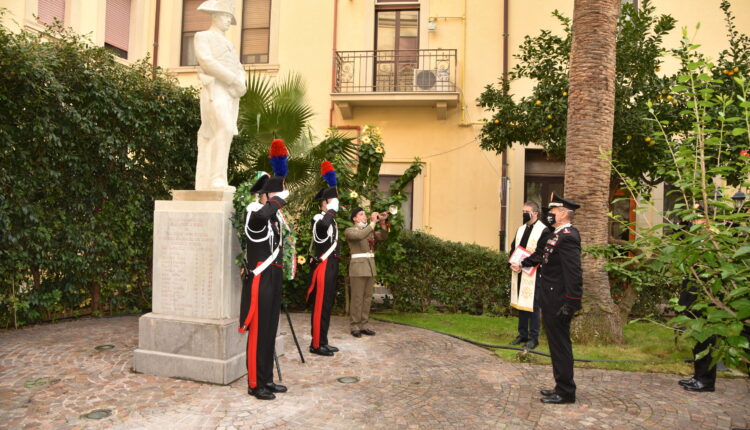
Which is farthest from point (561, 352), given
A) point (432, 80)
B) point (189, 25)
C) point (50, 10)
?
point (189, 25)

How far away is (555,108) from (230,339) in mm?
6952

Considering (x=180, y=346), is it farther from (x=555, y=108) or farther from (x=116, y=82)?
(x=555, y=108)

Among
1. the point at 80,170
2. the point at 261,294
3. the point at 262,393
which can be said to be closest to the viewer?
the point at 262,393

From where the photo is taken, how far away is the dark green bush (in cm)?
691

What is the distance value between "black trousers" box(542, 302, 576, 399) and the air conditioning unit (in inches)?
358

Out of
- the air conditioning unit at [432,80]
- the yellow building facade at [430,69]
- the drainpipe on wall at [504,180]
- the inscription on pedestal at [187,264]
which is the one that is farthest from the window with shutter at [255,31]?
the inscription on pedestal at [187,264]

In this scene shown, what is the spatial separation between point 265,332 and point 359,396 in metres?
1.07

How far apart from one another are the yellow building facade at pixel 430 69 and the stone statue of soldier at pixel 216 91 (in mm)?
7609

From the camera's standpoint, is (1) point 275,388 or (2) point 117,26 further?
(2) point 117,26

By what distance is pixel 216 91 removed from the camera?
221 inches

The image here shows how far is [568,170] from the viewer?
7.55 meters

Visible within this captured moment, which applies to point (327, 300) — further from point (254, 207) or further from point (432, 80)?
point (432, 80)

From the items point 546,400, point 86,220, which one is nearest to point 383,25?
point 86,220

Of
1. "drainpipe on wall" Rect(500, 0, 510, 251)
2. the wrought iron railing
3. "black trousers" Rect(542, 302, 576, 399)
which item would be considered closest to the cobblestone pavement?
"black trousers" Rect(542, 302, 576, 399)
